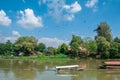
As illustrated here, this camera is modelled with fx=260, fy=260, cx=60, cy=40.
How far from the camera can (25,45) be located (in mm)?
65438

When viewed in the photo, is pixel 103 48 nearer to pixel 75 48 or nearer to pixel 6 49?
pixel 75 48

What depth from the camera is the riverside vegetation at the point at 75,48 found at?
49594 millimetres

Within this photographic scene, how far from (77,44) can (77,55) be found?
229 cm

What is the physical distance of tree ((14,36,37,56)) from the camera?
6544 cm

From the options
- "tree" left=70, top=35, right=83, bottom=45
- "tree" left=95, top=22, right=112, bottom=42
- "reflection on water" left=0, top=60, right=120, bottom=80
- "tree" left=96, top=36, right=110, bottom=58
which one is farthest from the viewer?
"tree" left=95, top=22, right=112, bottom=42

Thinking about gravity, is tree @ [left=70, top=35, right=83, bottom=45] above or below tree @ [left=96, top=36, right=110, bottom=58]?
above

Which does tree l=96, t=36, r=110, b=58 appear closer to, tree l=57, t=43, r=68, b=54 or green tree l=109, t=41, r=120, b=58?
green tree l=109, t=41, r=120, b=58

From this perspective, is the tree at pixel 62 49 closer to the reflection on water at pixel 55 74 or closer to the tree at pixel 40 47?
the tree at pixel 40 47

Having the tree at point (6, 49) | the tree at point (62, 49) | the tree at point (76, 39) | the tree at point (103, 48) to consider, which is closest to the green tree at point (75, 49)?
the tree at point (76, 39)

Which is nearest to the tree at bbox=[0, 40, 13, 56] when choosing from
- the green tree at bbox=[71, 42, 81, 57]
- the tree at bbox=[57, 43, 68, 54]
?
the tree at bbox=[57, 43, 68, 54]

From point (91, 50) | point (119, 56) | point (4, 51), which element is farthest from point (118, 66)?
point (4, 51)

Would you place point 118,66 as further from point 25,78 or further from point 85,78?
point 25,78

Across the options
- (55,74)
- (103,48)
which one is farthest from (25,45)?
(55,74)

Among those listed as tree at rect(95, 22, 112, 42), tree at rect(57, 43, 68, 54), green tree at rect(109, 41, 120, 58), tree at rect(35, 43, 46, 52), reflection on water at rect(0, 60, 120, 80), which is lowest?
reflection on water at rect(0, 60, 120, 80)
